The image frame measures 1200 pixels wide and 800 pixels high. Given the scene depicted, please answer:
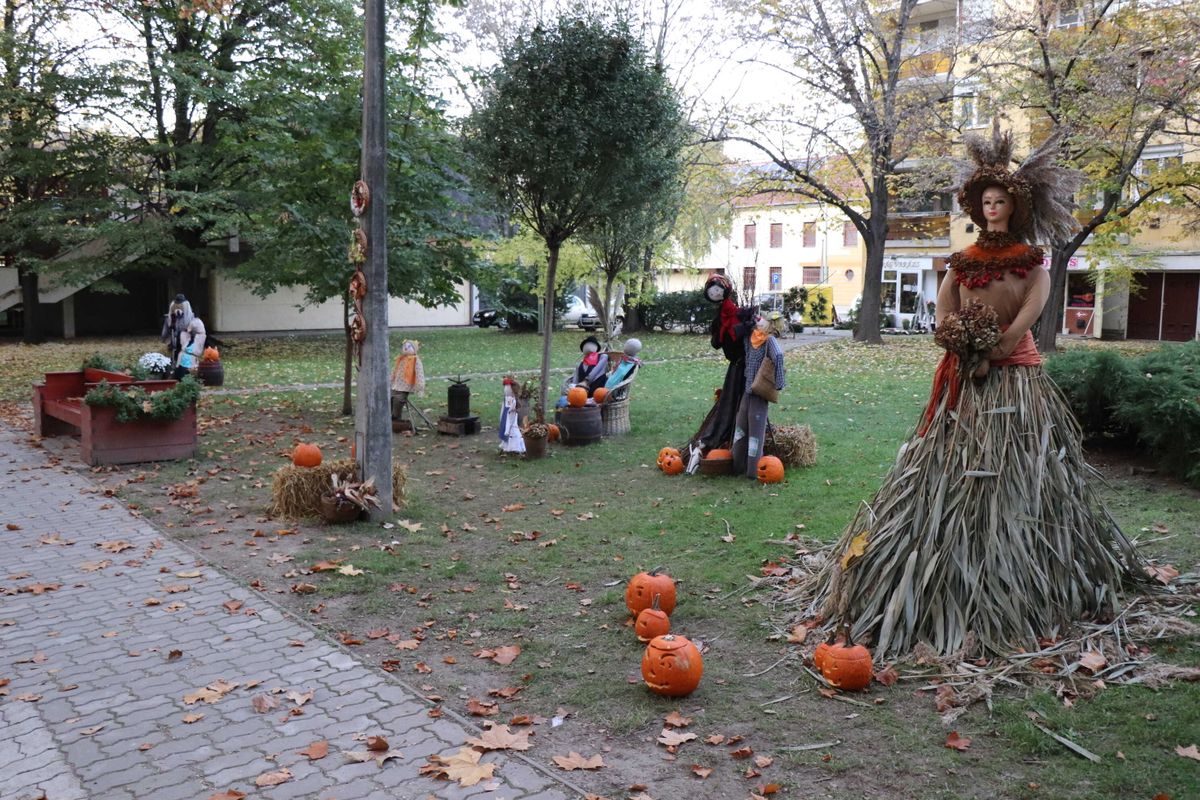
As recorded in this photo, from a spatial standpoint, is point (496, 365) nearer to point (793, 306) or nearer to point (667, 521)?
point (667, 521)

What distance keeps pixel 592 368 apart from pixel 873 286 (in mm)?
16785

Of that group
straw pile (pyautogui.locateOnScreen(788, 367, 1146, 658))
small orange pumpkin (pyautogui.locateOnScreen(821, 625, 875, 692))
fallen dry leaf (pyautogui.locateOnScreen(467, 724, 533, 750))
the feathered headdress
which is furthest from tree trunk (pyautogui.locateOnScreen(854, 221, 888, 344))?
fallen dry leaf (pyautogui.locateOnScreen(467, 724, 533, 750))

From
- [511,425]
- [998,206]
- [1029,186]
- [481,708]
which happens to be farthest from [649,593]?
[511,425]

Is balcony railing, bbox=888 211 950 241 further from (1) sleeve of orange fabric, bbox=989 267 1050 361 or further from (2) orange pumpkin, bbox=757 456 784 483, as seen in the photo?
(1) sleeve of orange fabric, bbox=989 267 1050 361

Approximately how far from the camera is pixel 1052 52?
19.5 meters

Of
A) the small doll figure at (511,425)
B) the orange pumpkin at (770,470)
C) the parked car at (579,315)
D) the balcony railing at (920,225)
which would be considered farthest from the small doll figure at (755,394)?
the balcony railing at (920,225)

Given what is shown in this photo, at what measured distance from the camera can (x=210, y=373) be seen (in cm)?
1706

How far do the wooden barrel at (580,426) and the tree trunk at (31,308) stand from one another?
22035 mm

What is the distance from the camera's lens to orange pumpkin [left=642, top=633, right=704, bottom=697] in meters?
4.21

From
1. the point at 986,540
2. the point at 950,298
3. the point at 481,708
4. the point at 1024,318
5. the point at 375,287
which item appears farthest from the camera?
the point at 375,287

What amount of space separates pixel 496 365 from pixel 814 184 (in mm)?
10460

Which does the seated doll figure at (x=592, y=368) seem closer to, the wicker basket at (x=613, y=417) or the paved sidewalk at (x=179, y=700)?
the wicker basket at (x=613, y=417)

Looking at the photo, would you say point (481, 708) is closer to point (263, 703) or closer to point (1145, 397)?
point (263, 703)

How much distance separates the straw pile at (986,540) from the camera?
4586mm
